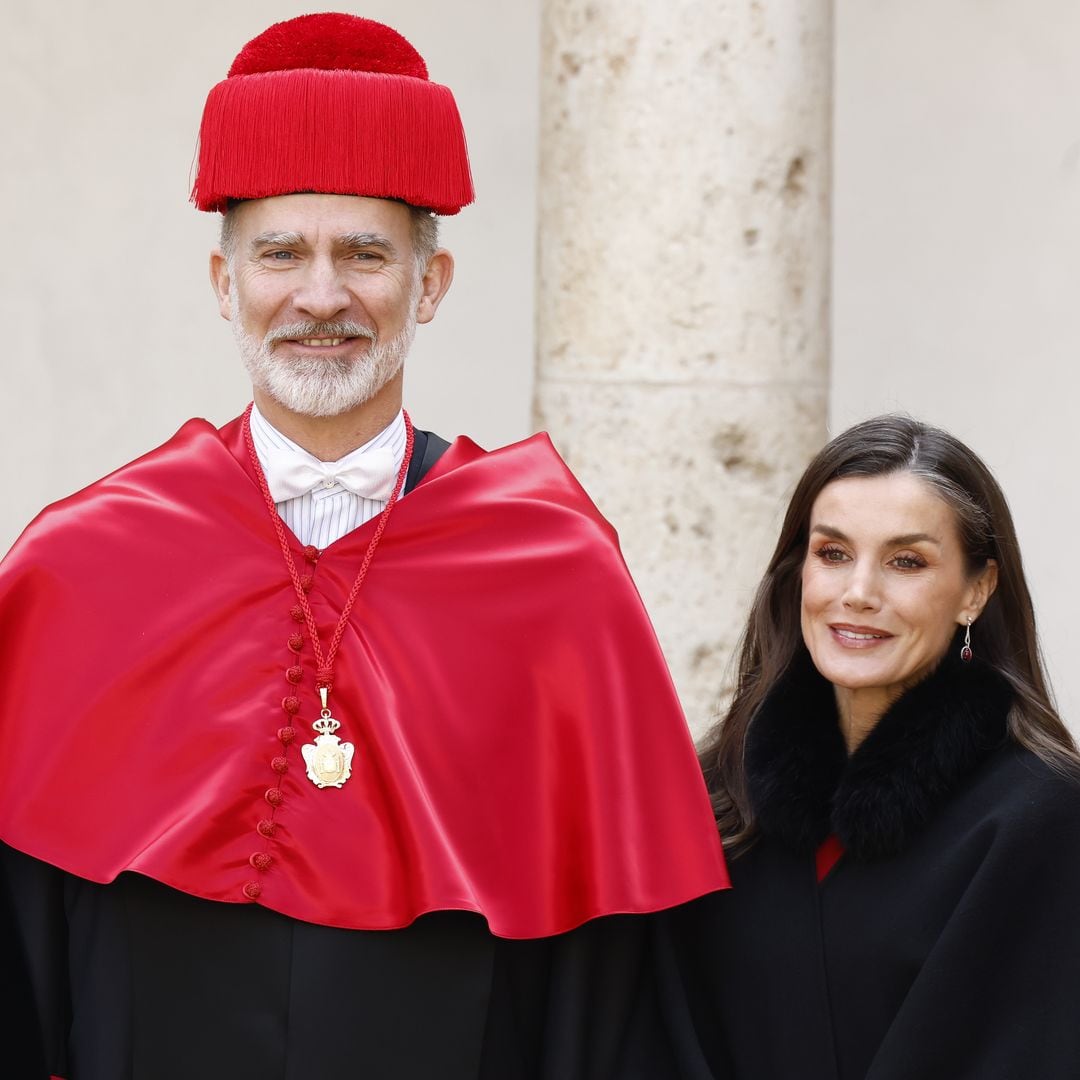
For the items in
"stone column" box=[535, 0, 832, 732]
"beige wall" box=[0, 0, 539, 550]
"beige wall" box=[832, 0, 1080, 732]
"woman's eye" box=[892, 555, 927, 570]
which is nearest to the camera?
"woman's eye" box=[892, 555, 927, 570]

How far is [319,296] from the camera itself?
3049 millimetres

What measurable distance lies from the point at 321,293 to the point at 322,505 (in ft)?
1.07

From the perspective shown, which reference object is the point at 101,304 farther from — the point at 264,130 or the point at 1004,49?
the point at 264,130

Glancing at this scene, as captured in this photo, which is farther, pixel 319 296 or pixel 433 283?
pixel 433 283

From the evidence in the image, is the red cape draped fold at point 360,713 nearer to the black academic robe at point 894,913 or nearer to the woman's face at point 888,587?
the black academic robe at point 894,913

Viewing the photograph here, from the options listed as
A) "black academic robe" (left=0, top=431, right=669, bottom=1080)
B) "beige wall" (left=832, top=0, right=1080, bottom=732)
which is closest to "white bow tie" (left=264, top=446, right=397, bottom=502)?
"black academic robe" (left=0, top=431, right=669, bottom=1080)

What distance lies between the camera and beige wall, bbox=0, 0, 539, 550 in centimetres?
644

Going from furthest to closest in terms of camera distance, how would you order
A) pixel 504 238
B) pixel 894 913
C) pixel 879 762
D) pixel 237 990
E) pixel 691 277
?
pixel 504 238 → pixel 691 277 → pixel 879 762 → pixel 894 913 → pixel 237 990

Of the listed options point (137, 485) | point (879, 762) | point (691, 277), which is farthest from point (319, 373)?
point (691, 277)

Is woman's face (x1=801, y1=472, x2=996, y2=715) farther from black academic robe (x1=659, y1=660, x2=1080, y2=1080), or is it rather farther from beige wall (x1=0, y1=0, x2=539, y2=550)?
beige wall (x1=0, y1=0, x2=539, y2=550)

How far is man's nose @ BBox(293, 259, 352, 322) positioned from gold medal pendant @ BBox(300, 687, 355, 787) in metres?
0.60

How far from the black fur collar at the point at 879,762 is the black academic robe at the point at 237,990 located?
1.44 ft

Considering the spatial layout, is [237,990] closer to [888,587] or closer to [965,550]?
[888,587]

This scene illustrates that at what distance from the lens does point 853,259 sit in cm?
628
